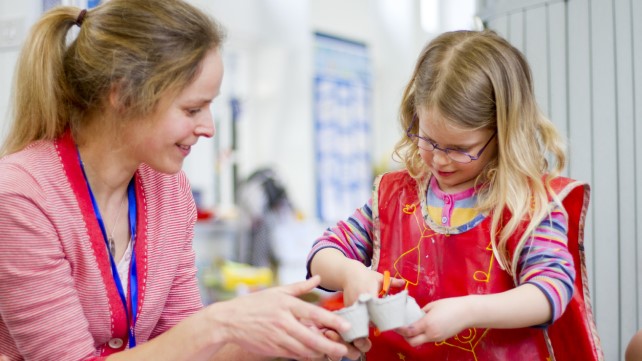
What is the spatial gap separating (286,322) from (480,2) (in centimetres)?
131

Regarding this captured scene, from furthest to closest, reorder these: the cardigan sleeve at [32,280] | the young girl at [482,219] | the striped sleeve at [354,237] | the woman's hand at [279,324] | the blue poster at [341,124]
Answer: the blue poster at [341,124]
the striped sleeve at [354,237]
the young girl at [482,219]
the cardigan sleeve at [32,280]
the woman's hand at [279,324]

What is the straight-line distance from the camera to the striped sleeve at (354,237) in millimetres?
1549

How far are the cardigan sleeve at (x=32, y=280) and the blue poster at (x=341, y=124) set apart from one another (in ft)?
19.8

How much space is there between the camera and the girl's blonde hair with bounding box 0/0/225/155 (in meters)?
1.30

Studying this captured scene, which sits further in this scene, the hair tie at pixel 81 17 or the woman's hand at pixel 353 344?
the hair tie at pixel 81 17

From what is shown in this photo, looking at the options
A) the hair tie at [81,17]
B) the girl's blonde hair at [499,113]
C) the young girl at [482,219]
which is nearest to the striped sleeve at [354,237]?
the young girl at [482,219]

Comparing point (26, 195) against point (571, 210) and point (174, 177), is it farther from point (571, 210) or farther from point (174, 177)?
point (571, 210)

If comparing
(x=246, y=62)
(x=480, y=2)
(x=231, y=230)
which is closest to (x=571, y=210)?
(x=480, y=2)

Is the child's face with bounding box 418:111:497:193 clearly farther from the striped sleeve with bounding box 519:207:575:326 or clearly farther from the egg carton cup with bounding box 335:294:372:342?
the egg carton cup with bounding box 335:294:372:342

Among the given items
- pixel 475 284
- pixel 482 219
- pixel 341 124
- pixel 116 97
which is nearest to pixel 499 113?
pixel 482 219

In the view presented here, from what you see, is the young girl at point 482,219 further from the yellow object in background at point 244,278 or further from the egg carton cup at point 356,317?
the yellow object in background at point 244,278

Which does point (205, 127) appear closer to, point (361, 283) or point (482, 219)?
Result: point (361, 283)

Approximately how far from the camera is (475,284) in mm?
1408

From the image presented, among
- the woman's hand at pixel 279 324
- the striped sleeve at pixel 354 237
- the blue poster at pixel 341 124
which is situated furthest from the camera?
the blue poster at pixel 341 124
